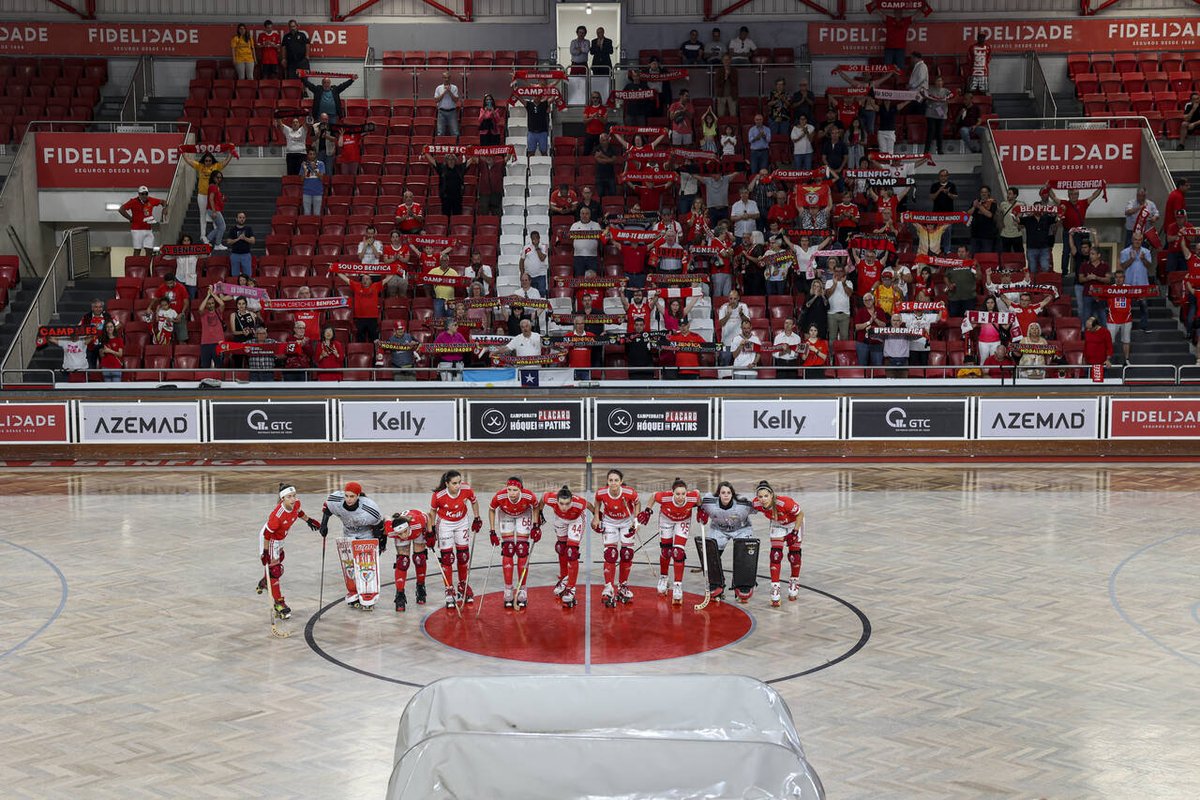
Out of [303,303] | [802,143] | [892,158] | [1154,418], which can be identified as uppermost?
[802,143]

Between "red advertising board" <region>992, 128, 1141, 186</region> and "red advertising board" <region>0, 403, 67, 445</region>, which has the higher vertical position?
"red advertising board" <region>992, 128, 1141, 186</region>

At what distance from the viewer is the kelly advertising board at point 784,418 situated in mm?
23484

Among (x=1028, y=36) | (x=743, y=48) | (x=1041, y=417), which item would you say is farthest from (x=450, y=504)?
(x=1028, y=36)

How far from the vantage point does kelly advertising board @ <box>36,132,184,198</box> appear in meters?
→ 30.8

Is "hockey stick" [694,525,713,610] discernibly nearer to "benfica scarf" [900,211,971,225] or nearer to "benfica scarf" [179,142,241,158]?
A: "benfica scarf" [900,211,971,225]

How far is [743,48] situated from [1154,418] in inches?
568

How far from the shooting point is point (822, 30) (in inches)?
1339

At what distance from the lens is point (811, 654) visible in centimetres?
1309

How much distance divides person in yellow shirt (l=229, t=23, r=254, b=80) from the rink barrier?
13.1 meters

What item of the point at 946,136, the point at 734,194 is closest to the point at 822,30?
the point at 946,136

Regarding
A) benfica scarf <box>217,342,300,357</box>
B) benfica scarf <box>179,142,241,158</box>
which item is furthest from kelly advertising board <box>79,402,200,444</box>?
benfica scarf <box>179,142,241,158</box>

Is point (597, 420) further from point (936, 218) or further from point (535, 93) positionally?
point (535, 93)

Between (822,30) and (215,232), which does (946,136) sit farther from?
(215,232)

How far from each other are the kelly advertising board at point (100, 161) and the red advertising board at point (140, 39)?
452cm
